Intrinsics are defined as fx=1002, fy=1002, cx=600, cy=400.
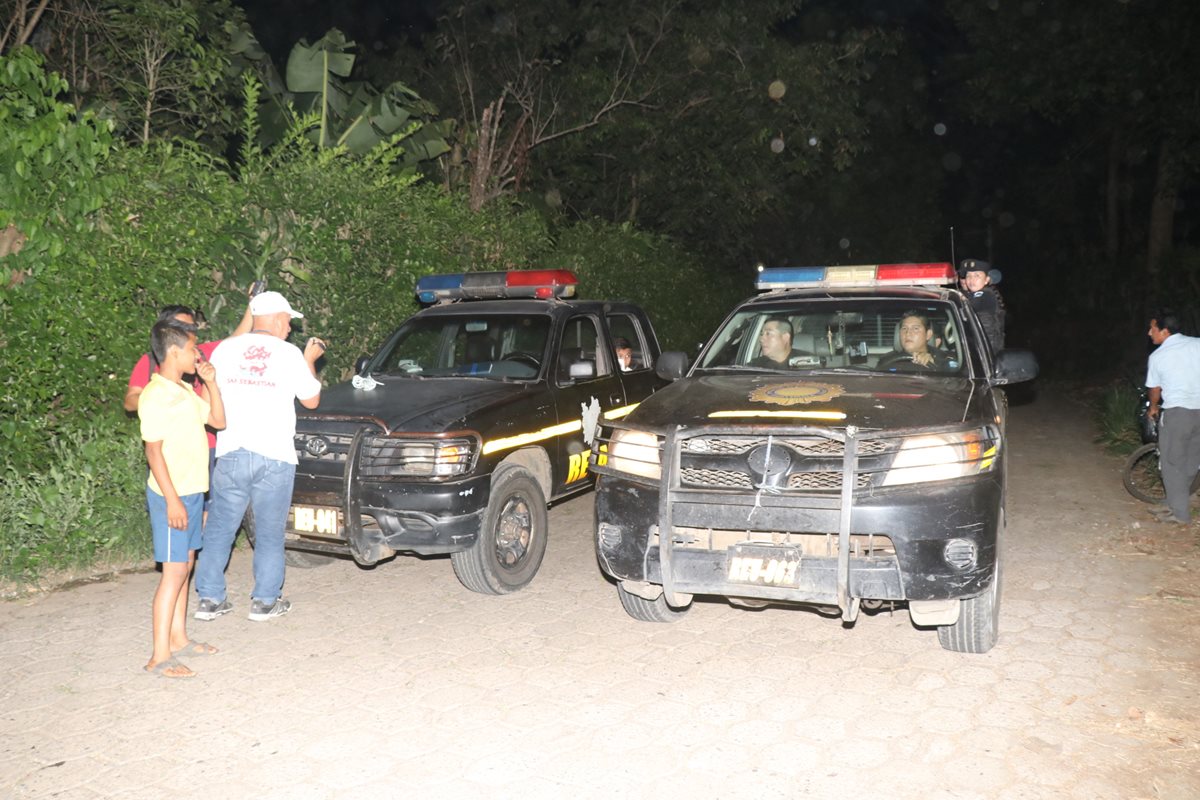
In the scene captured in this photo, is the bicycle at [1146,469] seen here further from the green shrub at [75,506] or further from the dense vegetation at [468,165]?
the green shrub at [75,506]

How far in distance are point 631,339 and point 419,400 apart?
9.40ft

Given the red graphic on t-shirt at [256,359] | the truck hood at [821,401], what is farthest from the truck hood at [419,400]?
the truck hood at [821,401]

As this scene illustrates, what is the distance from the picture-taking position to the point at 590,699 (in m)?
4.96

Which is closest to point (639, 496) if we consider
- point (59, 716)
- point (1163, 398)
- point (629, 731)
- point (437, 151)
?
point (629, 731)

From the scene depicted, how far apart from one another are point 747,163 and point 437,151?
32.0ft

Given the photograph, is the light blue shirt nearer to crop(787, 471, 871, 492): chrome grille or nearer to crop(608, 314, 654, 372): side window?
crop(608, 314, 654, 372): side window

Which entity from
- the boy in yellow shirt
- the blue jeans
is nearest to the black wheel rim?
the blue jeans

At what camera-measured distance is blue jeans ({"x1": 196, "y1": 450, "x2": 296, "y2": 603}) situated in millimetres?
5633

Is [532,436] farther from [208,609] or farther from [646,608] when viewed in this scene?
[208,609]

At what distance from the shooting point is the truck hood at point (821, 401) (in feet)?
16.8

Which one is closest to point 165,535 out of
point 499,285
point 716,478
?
point 716,478

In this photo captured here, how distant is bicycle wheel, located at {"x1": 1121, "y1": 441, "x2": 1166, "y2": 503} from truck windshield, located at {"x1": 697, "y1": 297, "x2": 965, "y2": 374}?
12.8 feet

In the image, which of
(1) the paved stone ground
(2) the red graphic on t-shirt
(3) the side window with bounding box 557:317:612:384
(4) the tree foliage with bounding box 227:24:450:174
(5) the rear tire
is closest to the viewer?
(1) the paved stone ground

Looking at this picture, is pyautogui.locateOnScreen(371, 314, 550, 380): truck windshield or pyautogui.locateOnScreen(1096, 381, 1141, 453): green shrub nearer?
pyautogui.locateOnScreen(371, 314, 550, 380): truck windshield
